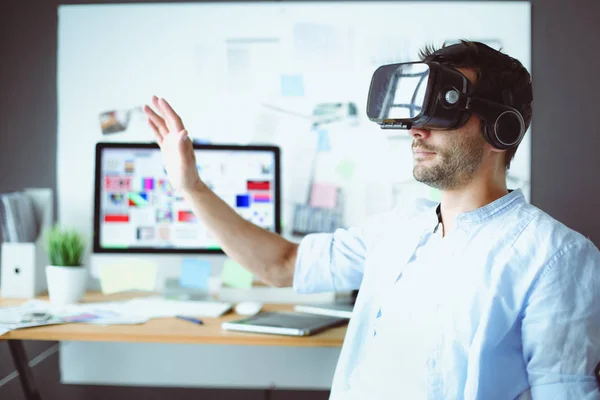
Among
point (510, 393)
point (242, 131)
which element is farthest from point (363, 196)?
point (510, 393)

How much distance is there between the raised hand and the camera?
4.86 feet

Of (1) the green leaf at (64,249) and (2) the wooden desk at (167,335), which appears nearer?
(2) the wooden desk at (167,335)

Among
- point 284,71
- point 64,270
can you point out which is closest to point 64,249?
point 64,270

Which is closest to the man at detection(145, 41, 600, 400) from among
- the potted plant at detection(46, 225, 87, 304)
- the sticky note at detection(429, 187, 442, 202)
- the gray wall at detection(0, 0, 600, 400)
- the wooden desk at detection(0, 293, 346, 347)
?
the wooden desk at detection(0, 293, 346, 347)

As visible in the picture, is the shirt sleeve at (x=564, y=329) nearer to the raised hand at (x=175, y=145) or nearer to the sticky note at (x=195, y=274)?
the raised hand at (x=175, y=145)

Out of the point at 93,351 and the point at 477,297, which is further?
the point at 93,351

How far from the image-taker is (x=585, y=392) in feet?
3.63

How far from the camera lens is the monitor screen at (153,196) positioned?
2045mm

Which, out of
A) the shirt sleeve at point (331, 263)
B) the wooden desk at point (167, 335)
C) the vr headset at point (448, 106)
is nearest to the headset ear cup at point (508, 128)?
the vr headset at point (448, 106)

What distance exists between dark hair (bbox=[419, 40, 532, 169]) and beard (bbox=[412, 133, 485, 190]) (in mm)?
99

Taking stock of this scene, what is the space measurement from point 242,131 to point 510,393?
1378mm

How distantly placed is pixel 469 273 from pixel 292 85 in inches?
47.6

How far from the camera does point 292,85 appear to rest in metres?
2.25

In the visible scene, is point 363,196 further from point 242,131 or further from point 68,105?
point 68,105
